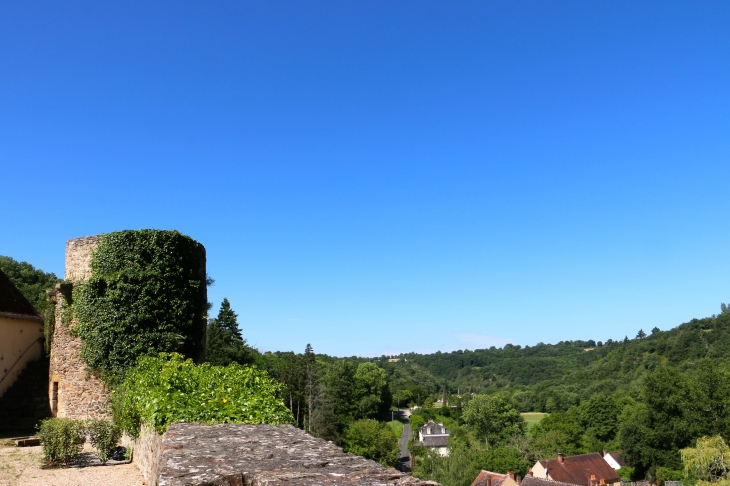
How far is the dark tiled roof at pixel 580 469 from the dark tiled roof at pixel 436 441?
75.3ft

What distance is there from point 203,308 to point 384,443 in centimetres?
4451

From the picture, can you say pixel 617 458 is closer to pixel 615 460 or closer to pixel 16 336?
pixel 615 460

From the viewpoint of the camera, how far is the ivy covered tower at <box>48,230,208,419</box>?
1348 centimetres

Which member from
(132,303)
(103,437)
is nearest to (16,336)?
(132,303)

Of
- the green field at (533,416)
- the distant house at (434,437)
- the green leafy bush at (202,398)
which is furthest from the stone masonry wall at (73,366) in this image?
the green field at (533,416)

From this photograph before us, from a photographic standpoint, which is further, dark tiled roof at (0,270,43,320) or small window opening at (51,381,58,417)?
dark tiled roof at (0,270,43,320)

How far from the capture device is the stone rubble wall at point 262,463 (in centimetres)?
330

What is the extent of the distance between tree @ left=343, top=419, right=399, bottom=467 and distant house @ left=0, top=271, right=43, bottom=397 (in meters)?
41.2

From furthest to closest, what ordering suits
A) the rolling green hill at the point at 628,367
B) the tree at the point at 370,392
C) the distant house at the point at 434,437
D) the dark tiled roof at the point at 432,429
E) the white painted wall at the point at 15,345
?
the rolling green hill at the point at 628,367
the tree at the point at 370,392
the dark tiled roof at the point at 432,429
the distant house at the point at 434,437
the white painted wall at the point at 15,345

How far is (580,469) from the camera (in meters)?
49.3

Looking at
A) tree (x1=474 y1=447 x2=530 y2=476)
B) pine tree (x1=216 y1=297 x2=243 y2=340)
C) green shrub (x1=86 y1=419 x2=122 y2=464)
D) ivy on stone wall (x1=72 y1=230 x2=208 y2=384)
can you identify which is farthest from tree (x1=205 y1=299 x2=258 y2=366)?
tree (x1=474 y1=447 x2=530 y2=476)

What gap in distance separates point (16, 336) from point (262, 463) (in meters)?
15.6

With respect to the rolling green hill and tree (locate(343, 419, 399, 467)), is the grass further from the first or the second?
tree (locate(343, 419, 399, 467))

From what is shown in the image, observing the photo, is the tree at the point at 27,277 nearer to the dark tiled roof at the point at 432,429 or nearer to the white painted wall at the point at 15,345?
the white painted wall at the point at 15,345
